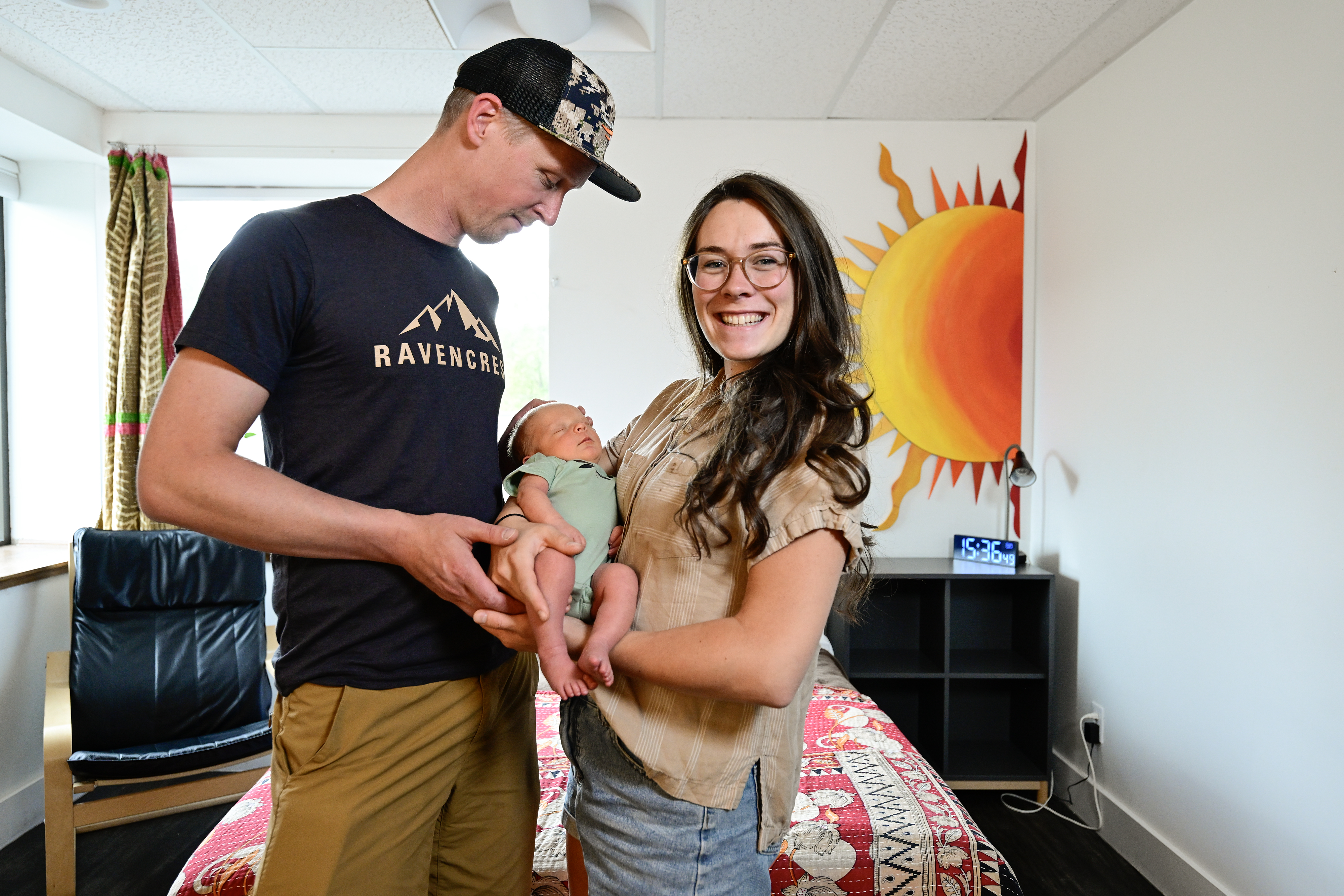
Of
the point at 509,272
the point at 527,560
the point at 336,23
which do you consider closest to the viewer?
the point at 527,560

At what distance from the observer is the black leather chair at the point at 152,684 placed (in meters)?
2.37

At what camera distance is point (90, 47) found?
2.73 metres

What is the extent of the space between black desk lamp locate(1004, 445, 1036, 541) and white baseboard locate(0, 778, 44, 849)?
156 inches

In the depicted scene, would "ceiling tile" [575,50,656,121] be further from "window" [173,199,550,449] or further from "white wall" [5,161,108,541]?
"white wall" [5,161,108,541]

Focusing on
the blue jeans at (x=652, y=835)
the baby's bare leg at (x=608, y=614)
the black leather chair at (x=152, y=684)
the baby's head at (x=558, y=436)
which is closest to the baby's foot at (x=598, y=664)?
the baby's bare leg at (x=608, y=614)

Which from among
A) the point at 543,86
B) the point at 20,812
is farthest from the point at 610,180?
the point at 20,812

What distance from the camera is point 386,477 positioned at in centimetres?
110

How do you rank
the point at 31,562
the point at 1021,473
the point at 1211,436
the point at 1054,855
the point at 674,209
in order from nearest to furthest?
the point at 1211,436, the point at 1054,855, the point at 31,562, the point at 1021,473, the point at 674,209

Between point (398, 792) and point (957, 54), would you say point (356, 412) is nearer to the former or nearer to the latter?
point (398, 792)

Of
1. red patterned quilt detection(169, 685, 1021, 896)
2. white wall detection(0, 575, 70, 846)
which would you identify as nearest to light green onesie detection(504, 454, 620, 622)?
red patterned quilt detection(169, 685, 1021, 896)

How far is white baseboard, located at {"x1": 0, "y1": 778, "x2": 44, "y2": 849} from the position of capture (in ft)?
8.97

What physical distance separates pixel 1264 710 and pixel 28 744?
415 centimetres

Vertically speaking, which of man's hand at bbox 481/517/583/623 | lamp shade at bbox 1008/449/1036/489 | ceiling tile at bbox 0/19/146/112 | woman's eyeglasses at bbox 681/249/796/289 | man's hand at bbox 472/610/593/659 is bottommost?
man's hand at bbox 472/610/593/659

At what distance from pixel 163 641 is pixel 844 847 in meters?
2.53
